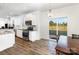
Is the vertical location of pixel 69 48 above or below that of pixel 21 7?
below

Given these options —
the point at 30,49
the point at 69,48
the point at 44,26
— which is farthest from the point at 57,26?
the point at 30,49

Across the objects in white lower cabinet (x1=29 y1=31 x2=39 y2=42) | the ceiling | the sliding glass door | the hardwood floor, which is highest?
the ceiling

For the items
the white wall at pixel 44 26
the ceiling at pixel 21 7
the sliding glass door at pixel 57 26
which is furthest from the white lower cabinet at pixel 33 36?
the ceiling at pixel 21 7

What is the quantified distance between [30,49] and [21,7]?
76 cm

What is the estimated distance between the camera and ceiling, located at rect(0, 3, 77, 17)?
180 centimetres

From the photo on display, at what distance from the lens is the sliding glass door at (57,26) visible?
1876mm

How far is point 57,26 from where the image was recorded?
6.33 feet

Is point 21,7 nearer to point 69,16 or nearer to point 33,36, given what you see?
point 33,36

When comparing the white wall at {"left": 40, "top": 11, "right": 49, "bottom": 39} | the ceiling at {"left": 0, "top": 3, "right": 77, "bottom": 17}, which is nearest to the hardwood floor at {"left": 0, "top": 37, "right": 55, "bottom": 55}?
the white wall at {"left": 40, "top": 11, "right": 49, "bottom": 39}

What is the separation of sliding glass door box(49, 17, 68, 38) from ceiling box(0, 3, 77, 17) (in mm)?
233

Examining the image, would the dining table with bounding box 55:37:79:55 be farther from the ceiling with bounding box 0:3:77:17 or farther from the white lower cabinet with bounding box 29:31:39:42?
the ceiling with bounding box 0:3:77:17
